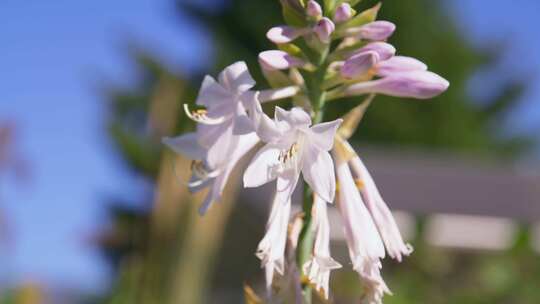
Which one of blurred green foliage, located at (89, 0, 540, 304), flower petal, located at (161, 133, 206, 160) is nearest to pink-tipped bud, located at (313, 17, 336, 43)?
flower petal, located at (161, 133, 206, 160)

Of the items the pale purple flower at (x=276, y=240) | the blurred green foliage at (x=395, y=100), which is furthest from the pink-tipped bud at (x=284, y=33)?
the blurred green foliage at (x=395, y=100)

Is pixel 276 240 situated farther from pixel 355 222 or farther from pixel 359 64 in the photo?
pixel 359 64

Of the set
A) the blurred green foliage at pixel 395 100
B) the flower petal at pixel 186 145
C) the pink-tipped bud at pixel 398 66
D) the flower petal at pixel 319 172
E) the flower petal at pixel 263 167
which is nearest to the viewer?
the flower petal at pixel 319 172

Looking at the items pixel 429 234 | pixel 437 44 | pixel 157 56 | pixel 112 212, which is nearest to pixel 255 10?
pixel 157 56

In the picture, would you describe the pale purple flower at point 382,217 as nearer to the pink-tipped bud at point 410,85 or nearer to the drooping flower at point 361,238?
the drooping flower at point 361,238

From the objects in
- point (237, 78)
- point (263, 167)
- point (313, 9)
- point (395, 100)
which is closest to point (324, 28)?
point (313, 9)
